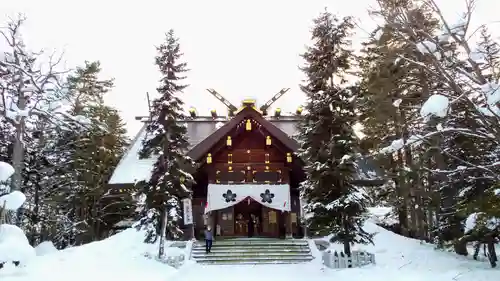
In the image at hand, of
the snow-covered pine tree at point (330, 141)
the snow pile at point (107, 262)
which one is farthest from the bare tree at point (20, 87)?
the snow-covered pine tree at point (330, 141)

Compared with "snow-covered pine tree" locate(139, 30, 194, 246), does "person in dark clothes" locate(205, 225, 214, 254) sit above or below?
below

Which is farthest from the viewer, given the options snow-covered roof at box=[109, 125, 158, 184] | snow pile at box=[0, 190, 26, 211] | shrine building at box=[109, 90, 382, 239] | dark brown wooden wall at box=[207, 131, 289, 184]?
dark brown wooden wall at box=[207, 131, 289, 184]

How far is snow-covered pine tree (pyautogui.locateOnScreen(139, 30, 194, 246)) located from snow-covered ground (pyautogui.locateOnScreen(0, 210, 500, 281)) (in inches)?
70.0

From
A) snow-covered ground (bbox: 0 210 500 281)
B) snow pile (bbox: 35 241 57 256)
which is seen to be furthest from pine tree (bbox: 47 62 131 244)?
snow-covered ground (bbox: 0 210 500 281)

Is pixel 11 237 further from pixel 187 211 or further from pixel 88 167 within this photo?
pixel 88 167

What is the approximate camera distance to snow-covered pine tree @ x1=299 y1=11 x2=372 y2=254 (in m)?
14.9

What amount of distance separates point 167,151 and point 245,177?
590cm

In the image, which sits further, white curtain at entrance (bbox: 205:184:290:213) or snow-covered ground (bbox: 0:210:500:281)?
white curtain at entrance (bbox: 205:184:290:213)

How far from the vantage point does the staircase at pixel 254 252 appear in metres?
17.1

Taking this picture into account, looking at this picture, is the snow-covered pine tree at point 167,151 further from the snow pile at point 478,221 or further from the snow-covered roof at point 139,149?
the snow pile at point 478,221

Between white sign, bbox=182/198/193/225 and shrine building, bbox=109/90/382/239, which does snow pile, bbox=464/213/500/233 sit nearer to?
shrine building, bbox=109/90/382/239

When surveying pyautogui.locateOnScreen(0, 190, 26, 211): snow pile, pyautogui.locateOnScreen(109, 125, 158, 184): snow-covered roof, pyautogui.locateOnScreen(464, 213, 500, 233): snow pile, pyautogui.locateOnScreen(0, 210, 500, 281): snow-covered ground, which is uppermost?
pyautogui.locateOnScreen(109, 125, 158, 184): snow-covered roof

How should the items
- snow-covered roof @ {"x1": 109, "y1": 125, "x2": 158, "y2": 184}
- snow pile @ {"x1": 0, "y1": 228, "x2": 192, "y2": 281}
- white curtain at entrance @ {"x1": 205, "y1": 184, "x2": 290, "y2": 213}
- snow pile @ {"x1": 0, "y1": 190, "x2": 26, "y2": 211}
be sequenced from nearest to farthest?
snow pile @ {"x1": 0, "y1": 190, "x2": 26, "y2": 211} < snow pile @ {"x1": 0, "y1": 228, "x2": 192, "y2": 281} < white curtain at entrance @ {"x1": 205, "y1": 184, "x2": 290, "y2": 213} < snow-covered roof @ {"x1": 109, "y1": 125, "x2": 158, "y2": 184}

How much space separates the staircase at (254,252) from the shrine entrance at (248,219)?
2.13 meters
